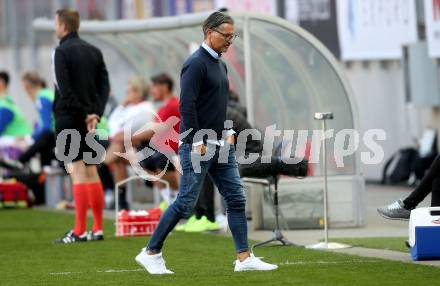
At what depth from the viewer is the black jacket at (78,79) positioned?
14.2 m

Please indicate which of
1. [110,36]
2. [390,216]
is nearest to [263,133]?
[390,216]

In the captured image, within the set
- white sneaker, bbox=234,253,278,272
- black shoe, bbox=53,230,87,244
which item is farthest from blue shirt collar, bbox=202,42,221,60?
black shoe, bbox=53,230,87,244

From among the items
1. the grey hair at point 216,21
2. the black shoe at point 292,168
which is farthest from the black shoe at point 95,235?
the grey hair at point 216,21

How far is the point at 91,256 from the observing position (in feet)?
41.9

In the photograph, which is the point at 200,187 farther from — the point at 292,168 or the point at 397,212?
the point at 292,168

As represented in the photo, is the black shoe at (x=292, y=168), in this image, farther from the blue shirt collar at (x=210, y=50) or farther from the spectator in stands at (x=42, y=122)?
the spectator in stands at (x=42, y=122)

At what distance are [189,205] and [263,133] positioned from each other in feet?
19.3

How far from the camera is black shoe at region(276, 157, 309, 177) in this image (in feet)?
45.1

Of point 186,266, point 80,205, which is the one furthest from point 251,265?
point 80,205

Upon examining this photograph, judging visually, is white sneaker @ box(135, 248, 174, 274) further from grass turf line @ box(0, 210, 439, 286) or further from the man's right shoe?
the man's right shoe

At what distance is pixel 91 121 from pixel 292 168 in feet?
6.84

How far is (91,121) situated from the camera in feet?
46.4

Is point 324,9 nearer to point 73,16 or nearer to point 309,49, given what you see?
point 309,49

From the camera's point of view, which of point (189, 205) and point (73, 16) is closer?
point (189, 205)
